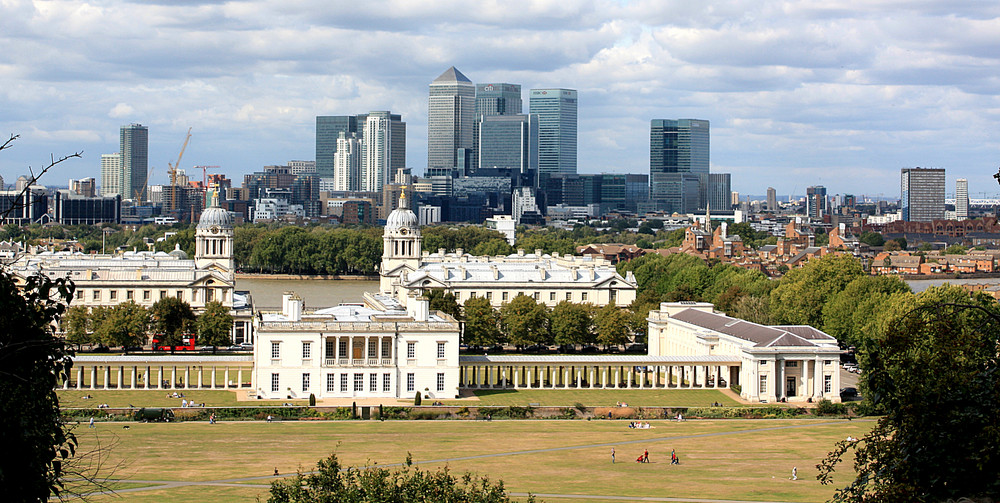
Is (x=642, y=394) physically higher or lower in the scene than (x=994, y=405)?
lower

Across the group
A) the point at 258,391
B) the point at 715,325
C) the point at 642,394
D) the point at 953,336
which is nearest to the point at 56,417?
the point at 953,336

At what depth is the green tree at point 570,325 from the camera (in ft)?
319

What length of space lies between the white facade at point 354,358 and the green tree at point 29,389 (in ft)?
170

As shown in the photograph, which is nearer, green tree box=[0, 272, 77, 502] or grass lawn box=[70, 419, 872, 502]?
green tree box=[0, 272, 77, 502]

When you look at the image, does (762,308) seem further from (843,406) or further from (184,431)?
(184,431)

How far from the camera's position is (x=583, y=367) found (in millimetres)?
82562

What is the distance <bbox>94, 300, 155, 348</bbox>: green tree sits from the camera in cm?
9000

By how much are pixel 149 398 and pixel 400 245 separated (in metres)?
53.1

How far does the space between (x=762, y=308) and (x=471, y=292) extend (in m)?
27.4

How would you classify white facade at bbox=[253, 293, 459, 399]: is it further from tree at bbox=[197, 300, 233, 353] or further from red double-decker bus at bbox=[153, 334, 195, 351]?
red double-decker bus at bbox=[153, 334, 195, 351]

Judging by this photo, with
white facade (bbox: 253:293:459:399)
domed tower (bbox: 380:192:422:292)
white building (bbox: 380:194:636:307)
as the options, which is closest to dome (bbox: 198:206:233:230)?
domed tower (bbox: 380:192:422:292)

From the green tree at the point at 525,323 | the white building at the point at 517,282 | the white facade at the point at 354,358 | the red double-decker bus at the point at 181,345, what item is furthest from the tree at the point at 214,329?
the white building at the point at 517,282

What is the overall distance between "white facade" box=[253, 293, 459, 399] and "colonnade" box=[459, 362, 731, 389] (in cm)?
429

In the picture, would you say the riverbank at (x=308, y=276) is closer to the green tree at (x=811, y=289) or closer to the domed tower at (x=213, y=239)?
the domed tower at (x=213, y=239)
